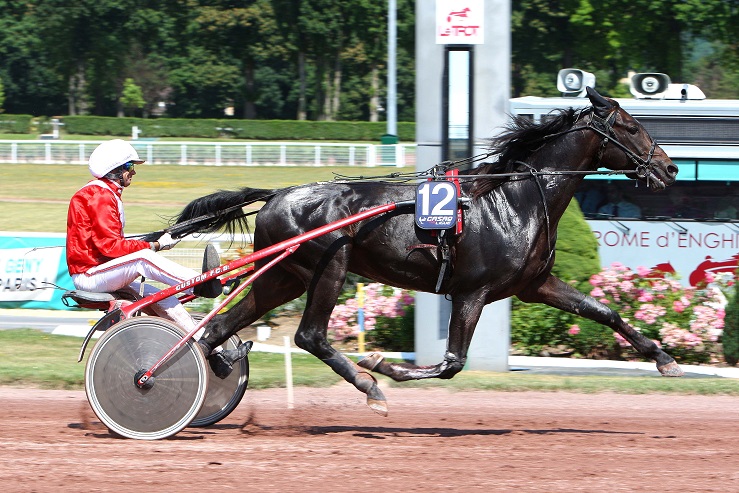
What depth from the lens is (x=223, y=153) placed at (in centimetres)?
3139

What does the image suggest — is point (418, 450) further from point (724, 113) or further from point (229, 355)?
point (724, 113)

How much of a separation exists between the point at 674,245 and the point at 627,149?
21.3ft

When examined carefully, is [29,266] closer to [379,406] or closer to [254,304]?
[254,304]

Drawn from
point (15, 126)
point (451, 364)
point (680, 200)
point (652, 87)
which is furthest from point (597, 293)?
point (15, 126)

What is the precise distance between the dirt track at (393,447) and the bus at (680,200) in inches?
201

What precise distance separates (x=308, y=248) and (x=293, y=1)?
157 feet

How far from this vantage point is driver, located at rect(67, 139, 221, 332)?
5.73m

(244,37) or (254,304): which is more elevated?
(244,37)

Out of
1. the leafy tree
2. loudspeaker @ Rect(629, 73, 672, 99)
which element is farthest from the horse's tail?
the leafy tree

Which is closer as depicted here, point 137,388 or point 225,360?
point 137,388

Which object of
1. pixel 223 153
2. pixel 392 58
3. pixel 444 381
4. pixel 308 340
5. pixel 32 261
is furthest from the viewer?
pixel 223 153

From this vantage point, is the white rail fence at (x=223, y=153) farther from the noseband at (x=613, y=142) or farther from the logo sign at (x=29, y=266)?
the noseband at (x=613, y=142)

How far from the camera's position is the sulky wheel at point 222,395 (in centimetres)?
631

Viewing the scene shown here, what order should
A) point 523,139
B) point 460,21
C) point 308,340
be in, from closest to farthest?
point 308,340 → point 523,139 → point 460,21
